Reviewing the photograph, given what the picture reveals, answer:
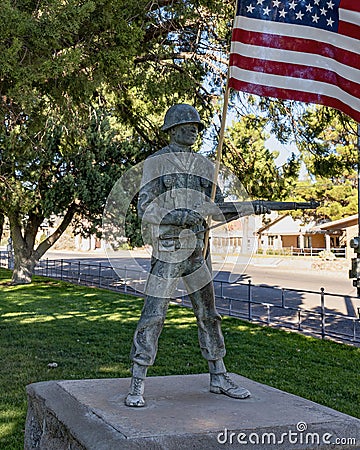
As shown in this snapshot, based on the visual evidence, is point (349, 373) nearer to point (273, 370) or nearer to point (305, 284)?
point (273, 370)

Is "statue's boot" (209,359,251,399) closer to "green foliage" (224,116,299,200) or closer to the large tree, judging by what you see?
the large tree

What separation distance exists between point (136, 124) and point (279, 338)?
5.17 metres

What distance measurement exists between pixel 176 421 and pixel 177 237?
139 centimetres

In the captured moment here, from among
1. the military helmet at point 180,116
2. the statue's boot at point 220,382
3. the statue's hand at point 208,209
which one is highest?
the military helmet at point 180,116

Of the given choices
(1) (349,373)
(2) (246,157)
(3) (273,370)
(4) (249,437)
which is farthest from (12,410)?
(2) (246,157)

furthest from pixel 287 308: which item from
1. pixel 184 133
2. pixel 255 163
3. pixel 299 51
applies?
pixel 184 133

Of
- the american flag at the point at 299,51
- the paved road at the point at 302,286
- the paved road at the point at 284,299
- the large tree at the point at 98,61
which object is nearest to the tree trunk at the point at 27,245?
the paved road at the point at 284,299

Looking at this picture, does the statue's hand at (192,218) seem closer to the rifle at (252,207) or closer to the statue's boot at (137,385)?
the rifle at (252,207)

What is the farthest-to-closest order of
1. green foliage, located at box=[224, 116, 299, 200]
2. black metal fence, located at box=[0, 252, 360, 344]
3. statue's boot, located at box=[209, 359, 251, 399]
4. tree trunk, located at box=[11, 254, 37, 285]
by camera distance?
tree trunk, located at box=[11, 254, 37, 285], green foliage, located at box=[224, 116, 299, 200], black metal fence, located at box=[0, 252, 360, 344], statue's boot, located at box=[209, 359, 251, 399]

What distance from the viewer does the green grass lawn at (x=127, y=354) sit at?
688 centimetres

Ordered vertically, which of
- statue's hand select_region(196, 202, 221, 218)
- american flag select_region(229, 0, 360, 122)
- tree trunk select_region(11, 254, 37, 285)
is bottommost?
tree trunk select_region(11, 254, 37, 285)

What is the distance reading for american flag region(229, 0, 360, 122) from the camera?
15.6 ft

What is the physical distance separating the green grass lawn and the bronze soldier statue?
5.95ft

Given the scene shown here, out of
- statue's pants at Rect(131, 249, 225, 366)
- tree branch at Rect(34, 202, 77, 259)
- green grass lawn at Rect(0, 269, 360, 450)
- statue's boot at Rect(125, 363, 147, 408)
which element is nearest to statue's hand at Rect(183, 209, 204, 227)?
statue's pants at Rect(131, 249, 225, 366)
